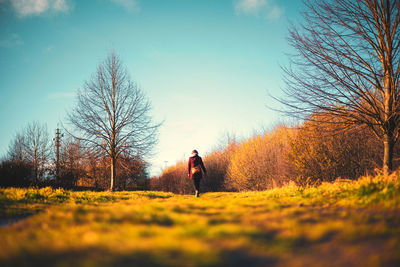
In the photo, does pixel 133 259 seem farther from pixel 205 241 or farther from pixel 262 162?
pixel 262 162

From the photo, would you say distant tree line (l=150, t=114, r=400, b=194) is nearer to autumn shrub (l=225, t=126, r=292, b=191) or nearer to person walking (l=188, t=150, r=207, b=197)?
autumn shrub (l=225, t=126, r=292, b=191)

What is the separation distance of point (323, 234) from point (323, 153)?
10241 mm

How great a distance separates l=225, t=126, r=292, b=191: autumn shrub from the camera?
15.5 meters

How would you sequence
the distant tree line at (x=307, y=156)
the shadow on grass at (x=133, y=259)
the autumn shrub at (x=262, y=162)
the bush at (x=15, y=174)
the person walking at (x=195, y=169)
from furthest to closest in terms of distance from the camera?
the bush at (x=15, y=174)
the autumn shrub at (x=262, y=162)
the person walking at (x=195, y=169)
the distant tree line at (x=307, y=156)
the shadow on grass at (x=133, y=259)

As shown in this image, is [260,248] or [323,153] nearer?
[260,248]

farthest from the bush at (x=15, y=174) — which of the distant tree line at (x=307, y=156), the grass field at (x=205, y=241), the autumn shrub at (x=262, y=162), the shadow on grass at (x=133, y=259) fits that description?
the shadow on grass at (x=133, y=259)

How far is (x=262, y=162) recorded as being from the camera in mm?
17078

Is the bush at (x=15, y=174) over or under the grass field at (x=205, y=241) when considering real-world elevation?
over

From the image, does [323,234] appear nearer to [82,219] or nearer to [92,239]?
[92,239]

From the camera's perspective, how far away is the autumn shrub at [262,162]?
15.5 m

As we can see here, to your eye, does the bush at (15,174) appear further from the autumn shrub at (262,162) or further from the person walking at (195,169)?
the autumn shrub at (262,162)

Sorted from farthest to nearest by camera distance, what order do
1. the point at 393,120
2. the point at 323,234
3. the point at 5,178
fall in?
the point at 5,178 < the point at 393,120 < the point at 323,234

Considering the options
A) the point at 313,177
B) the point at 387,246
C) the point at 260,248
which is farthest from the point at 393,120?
the point at 260,248

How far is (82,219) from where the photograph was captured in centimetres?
318
